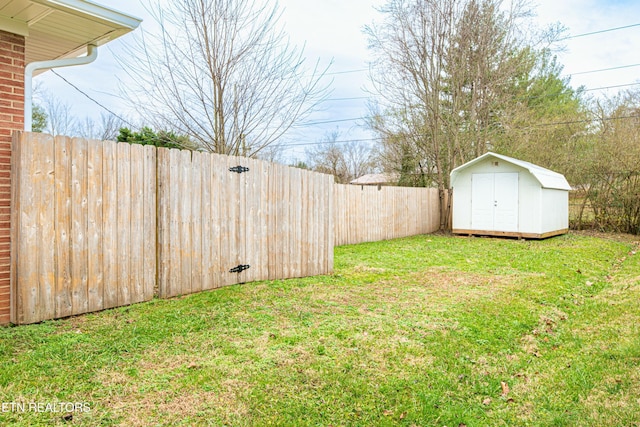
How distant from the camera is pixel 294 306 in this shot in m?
4.37

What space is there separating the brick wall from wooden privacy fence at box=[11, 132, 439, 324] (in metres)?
0.07

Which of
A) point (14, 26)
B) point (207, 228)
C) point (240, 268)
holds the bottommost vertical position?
point (240, 268)

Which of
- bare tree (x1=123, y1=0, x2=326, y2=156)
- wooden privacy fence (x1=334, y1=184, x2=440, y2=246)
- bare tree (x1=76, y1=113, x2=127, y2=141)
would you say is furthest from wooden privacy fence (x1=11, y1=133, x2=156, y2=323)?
bare tree (x1=76, y1=113, x2=127, y2=141)

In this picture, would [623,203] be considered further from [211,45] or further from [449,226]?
[211,45]

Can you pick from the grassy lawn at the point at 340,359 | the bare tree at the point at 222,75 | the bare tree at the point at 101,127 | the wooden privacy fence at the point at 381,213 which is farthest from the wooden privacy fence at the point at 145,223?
the bare tree at the point at 101,127

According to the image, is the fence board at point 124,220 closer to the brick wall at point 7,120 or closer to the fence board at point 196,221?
the fence board at point 196,221

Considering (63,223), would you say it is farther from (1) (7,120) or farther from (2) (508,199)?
(2) (508,199)

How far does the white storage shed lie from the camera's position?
464 inches

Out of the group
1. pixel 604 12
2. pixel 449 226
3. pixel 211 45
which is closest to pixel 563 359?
pixel 211 45

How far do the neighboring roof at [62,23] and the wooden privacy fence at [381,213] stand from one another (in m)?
6.67

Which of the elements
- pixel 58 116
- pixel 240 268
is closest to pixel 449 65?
pixel 240 268

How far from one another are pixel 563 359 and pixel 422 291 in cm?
212

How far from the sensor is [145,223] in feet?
13.8

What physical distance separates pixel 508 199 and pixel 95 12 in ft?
38.7
